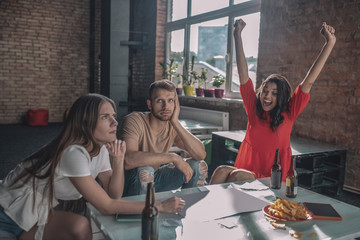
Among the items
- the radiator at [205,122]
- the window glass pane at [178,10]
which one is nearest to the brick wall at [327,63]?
the radiator at [205,122]

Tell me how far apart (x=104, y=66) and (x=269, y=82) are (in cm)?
423

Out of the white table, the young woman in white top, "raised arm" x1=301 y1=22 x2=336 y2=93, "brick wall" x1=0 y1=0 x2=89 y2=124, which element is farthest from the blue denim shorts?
"brick wall" x1=0 y1=0 x2=89 y2=124

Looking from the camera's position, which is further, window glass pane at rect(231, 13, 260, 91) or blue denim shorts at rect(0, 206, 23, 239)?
window glass pane at rect(231, 13, 260, 91)

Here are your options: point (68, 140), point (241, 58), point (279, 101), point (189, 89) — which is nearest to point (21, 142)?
point (189, 89)

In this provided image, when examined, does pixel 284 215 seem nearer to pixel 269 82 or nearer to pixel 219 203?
pixel 219 203

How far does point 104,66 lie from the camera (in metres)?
5.92

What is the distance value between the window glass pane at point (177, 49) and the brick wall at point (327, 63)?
93.0 inches

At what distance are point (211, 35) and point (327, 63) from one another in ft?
8.11

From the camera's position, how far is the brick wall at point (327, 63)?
3109 mm

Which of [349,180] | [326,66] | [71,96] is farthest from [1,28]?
[349,180]

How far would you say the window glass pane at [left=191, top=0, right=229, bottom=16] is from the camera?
16.7ft

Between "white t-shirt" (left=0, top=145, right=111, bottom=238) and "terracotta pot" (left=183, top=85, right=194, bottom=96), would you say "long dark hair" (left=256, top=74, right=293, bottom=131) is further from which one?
"terracotta pot" (left=183, top=85, right=194, bottom=96)

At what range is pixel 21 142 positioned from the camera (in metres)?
5.66

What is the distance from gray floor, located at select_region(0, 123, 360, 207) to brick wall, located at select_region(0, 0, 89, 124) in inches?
24.2
